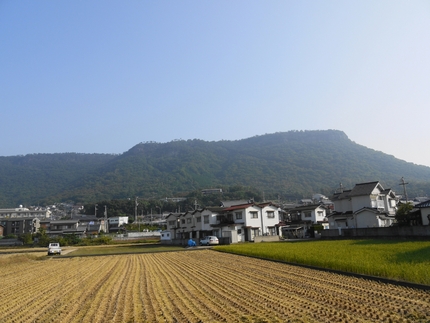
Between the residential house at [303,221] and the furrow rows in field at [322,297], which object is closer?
the furrow rows in field at [322,297]

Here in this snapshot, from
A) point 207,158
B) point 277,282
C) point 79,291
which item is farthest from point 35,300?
point 207,158

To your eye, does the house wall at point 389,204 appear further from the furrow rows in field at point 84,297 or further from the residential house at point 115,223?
the residential house at point 115,223

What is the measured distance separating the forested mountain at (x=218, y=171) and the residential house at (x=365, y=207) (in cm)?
7493

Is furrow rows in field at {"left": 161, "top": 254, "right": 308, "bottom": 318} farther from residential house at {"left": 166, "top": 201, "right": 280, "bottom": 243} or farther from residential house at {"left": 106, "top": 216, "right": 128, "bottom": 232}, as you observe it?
residential house at {"left": 106, "top": 216, "right": 128, "bottom": 232}

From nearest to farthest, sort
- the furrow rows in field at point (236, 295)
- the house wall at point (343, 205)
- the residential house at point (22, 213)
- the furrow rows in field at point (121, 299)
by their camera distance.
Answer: the furrow rows in field at point (121, 299) → the furrow rows in field at point (236, 295) → the house wall at point (343, 205) → the residential house at point (22, 213)

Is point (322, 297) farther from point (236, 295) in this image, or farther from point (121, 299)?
point (121, 299)

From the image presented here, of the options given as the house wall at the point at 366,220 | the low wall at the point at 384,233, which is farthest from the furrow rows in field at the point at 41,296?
the house wall at the point at 366,220

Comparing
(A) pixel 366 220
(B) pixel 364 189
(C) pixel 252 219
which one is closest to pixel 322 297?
(A) pixel 366 220

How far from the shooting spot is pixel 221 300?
9.70 m

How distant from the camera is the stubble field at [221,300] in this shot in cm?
793

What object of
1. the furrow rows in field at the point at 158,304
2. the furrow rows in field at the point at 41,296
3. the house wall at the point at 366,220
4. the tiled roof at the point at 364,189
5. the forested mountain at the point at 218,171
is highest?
the forested mountain at the point at 218,171

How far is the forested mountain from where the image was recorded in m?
135

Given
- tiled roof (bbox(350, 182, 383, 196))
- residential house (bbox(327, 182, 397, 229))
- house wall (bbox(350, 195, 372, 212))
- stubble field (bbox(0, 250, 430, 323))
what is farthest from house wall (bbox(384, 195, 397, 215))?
stubble field (bbox(0, 250, 430, 323))

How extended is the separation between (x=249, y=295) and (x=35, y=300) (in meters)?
6.65
